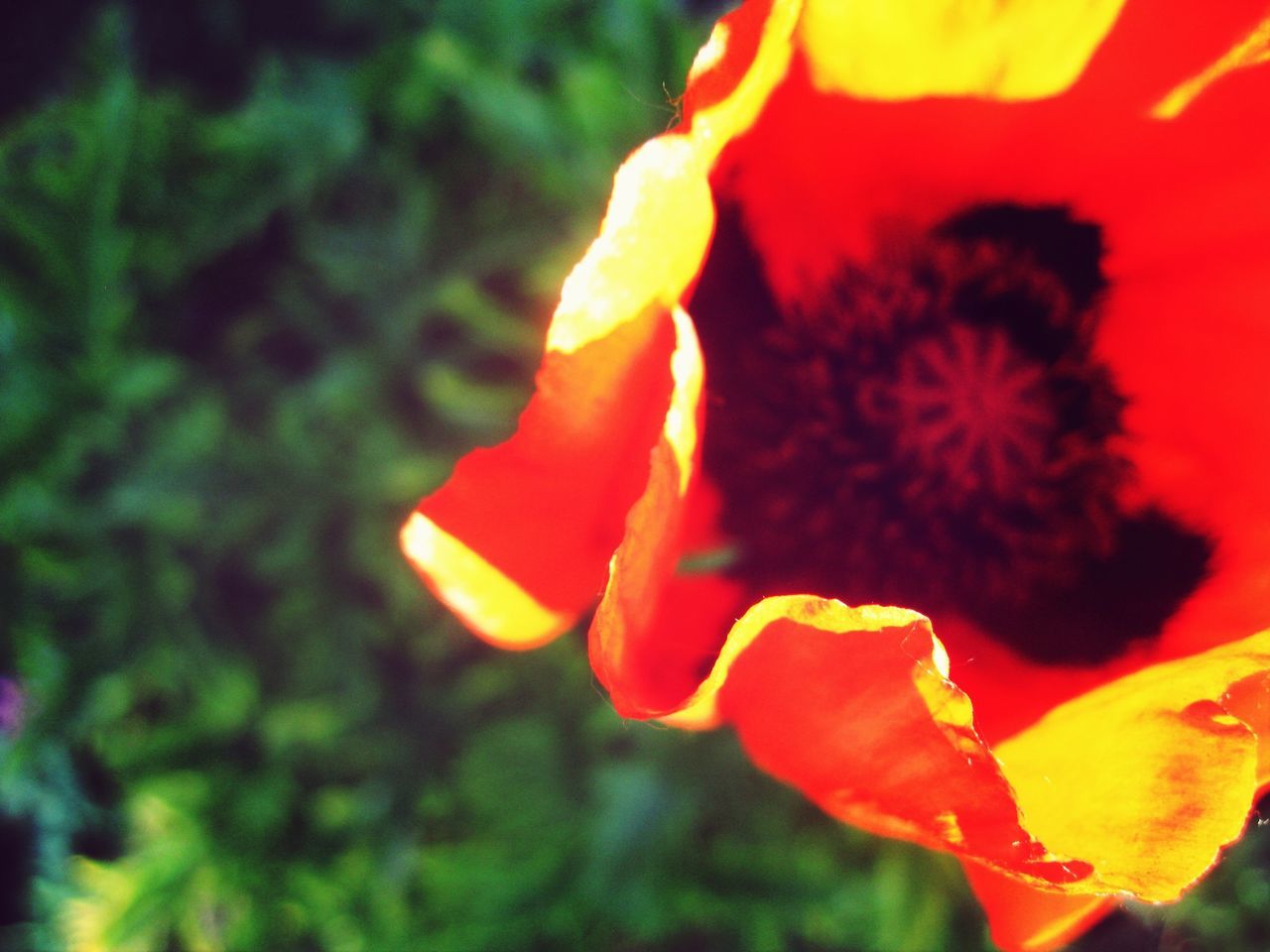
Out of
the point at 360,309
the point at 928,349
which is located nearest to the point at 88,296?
the point at 360,309

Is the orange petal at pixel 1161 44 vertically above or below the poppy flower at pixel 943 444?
above

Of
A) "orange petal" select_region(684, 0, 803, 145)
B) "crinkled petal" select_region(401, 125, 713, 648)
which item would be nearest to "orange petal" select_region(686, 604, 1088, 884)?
"crinkled petal" select_region(401, 125, 713, 648)

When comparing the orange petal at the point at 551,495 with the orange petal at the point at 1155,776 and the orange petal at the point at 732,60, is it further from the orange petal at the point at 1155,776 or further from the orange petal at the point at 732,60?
the orange petal at the point at 1155,776

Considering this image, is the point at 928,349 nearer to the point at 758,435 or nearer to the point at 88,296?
the point at 758,435

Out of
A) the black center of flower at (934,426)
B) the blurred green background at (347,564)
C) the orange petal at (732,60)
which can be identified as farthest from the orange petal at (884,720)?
the blurred green background at (347,564)

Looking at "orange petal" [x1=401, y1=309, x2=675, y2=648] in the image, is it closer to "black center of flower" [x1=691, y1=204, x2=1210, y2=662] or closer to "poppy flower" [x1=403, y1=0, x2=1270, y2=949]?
"poppy flower" [x1=403, y1=0, x2=1270, y2=949]

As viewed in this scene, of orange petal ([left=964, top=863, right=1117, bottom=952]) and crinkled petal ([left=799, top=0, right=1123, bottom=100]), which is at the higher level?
crinkled petal ([left=799, top=0, right=1123, bottom=100])

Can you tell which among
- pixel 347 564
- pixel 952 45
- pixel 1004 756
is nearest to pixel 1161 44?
pixel 952 45
